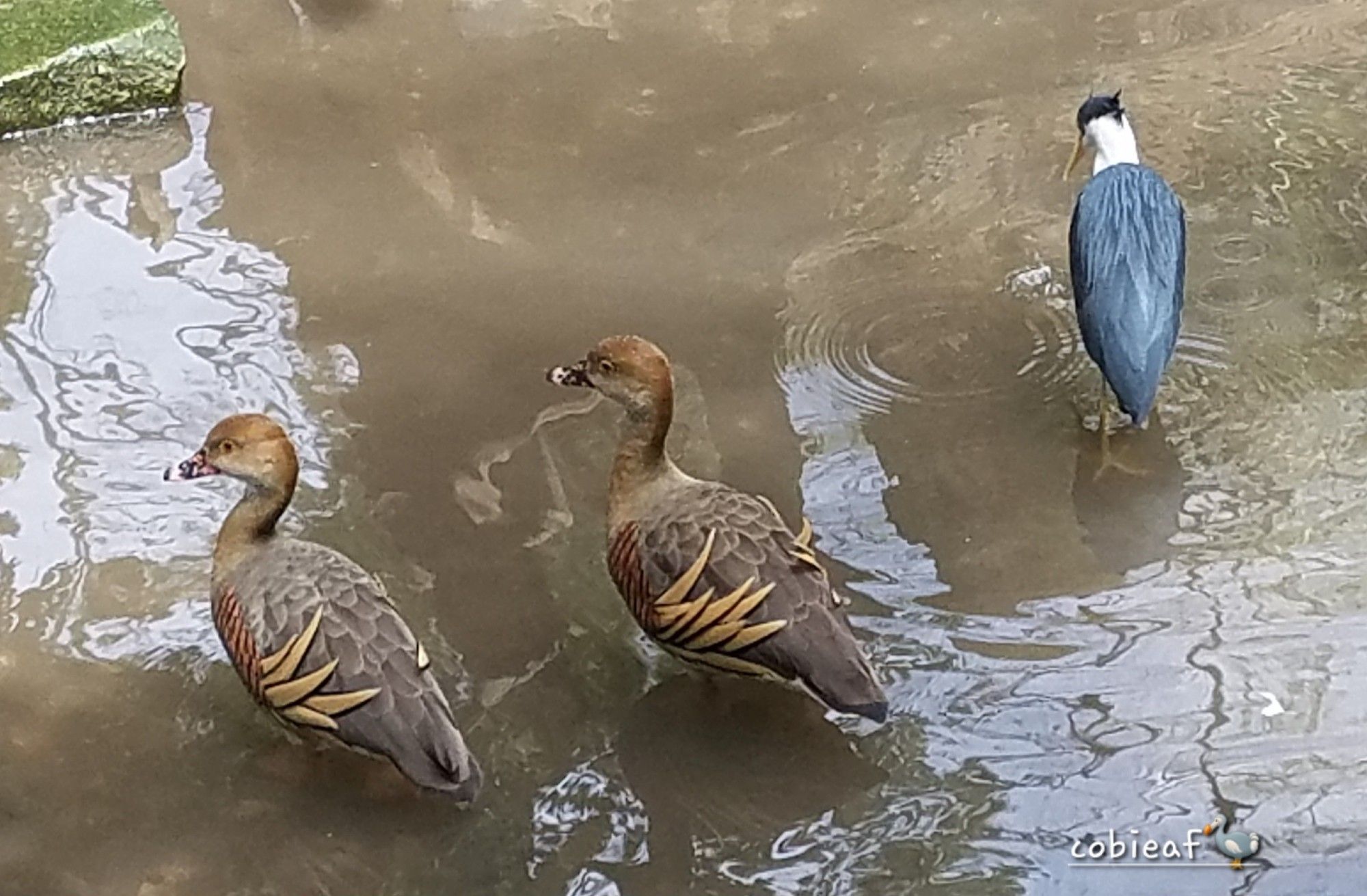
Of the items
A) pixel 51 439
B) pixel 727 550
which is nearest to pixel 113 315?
pixel 51 439

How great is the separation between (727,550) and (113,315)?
1.92m

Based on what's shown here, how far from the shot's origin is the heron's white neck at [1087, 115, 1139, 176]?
14.6 ft

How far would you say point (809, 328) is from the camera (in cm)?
428

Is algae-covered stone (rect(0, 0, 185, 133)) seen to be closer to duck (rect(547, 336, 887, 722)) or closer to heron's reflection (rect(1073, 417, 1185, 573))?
duck (rect(547, 336, 887, 722))

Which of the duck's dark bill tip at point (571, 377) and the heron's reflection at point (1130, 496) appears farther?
the heron's reflection at point (1130, 496)

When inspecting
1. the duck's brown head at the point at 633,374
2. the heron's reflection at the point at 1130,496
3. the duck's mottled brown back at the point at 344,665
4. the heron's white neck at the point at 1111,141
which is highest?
the heron's white neck at the point at 1111,141

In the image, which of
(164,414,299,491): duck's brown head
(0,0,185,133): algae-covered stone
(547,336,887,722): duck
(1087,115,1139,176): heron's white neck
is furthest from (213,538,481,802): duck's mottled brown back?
(0,0,185,133): algae-covered stone

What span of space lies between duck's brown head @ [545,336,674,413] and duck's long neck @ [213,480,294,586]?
0.63 meters

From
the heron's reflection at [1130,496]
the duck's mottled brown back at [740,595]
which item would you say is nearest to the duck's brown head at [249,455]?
the duck's mottled brown back at [740,595]

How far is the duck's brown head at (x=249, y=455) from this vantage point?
330 centimetres

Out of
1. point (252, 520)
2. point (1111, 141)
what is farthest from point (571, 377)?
point (1111, 141)

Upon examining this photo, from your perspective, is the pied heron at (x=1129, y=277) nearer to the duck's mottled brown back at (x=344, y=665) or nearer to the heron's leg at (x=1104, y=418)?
the heron's leg at (x=1104, y=418)

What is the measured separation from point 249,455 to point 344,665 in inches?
20.0

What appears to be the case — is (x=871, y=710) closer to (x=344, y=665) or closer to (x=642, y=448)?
(x=642, y=448)
